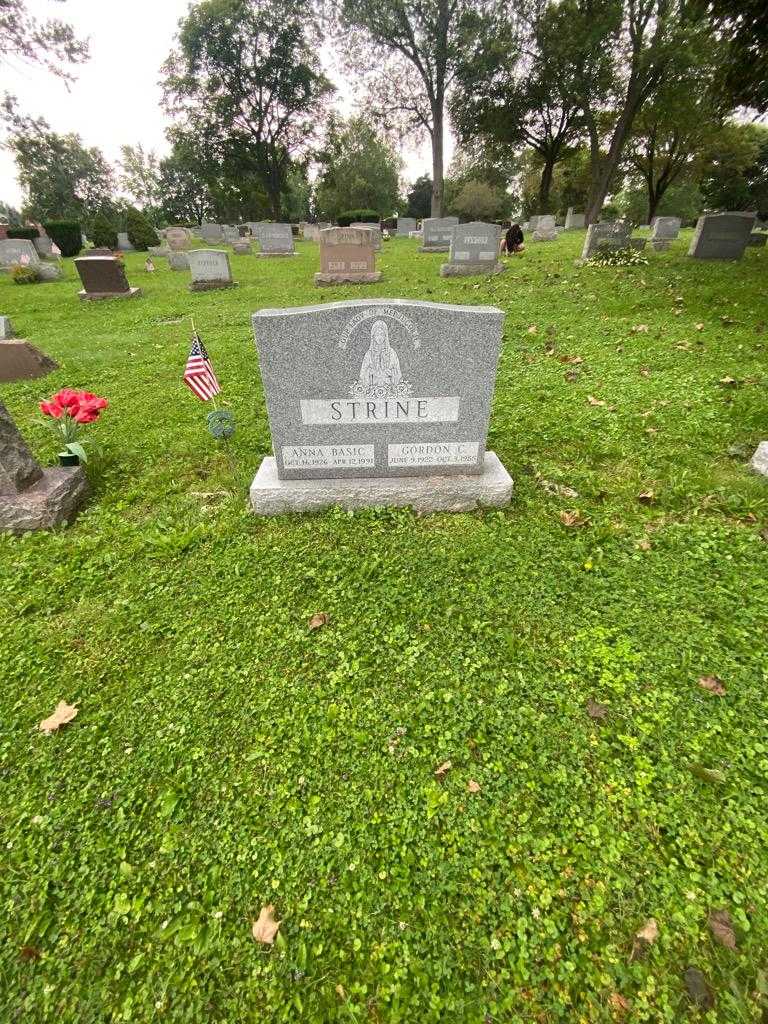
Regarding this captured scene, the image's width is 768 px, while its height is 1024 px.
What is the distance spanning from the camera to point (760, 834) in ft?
6.24

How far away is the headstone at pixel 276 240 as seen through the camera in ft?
68.2

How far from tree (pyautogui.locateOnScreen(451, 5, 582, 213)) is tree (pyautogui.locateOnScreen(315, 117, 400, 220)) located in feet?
69.7

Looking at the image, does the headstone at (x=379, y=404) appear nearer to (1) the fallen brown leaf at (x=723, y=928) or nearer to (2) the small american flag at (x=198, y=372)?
(2) the small american flag at (x=198, y=372)

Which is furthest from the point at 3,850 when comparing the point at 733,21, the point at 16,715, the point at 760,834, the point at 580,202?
the point at 580,202

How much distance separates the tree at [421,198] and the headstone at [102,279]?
44682 millimetres

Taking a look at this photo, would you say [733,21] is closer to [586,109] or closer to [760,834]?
[760,834]

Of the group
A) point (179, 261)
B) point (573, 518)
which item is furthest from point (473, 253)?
point (179, 261)

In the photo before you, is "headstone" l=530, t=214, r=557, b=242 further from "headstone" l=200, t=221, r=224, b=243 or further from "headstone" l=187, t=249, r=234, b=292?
"headstone" l=200, t=221, r=224, b=243

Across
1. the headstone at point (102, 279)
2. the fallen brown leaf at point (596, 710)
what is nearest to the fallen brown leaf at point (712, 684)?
the fallen brown leaf at point (596, 710)

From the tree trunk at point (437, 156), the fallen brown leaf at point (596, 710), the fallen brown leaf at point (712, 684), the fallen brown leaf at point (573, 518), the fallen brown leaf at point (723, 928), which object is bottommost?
the fallen brown leaf at point (723, 928)

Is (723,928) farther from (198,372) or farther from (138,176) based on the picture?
(138,176)

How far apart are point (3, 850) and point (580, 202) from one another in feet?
178

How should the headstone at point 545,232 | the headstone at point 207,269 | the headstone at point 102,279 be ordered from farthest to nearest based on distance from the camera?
1. the headstone at point 545,232
2. the headstone at point 207,269
3. the headstone at point 102,279

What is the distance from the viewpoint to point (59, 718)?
2.43 m
